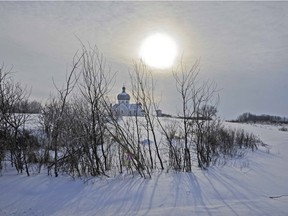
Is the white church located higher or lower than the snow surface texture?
higher

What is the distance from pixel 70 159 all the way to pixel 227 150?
925 cm

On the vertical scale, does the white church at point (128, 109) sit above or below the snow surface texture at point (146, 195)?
above

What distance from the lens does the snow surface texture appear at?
4.50 meters

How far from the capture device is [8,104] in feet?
24.9

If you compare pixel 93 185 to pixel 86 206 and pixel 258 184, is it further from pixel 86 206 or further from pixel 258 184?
pixel 258 184

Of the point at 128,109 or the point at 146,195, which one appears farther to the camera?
the point at 128,109

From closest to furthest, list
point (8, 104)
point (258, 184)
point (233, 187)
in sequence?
point (233, 187), point (258, 184), point (8, 104)

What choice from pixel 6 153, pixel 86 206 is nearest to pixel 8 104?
pixel 6 153

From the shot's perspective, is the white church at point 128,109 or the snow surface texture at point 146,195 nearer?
the snow surface texture at point 146,195

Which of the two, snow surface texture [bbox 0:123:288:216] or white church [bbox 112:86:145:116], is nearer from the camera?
snow surface texture [bbox 0:123:288:216]

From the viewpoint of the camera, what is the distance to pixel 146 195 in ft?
17.1

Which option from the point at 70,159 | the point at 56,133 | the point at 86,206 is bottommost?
the point at 86,206

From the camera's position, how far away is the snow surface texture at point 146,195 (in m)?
4.50

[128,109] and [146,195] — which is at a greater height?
[128,109]
